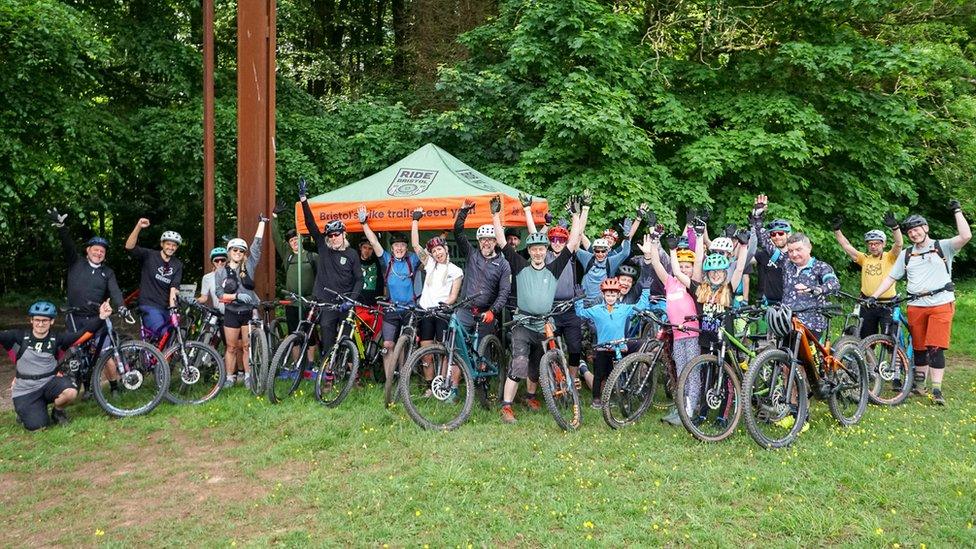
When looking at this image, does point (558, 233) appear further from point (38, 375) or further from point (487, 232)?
point (38, 375)

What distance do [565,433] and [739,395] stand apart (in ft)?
4.79

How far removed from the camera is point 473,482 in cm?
484

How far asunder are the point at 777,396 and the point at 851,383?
1039 millimetres

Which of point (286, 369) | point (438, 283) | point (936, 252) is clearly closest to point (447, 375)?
point (438, 283)

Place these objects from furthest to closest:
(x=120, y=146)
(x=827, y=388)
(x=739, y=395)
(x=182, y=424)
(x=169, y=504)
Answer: (x=120, y=146) → (x=182, y=424) → (x=827, y=388) → (x=739, y=395) → (x=169, y=504)

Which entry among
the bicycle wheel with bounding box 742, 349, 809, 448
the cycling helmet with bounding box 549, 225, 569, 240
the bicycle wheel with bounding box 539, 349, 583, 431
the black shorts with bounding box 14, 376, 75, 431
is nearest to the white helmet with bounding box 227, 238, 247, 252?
the black shorts with bounding box 14, 376, 75, 431

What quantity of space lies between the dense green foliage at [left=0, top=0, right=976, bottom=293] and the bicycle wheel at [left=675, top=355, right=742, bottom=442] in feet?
18.0

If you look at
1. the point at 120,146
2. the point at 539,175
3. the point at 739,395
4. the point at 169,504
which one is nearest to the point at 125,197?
the point at 120,146

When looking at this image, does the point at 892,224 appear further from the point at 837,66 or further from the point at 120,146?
the point at 120,146

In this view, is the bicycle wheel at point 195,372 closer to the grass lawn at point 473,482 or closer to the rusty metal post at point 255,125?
the grass lawn at point 473,482

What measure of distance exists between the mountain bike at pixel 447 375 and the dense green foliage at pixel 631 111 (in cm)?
487

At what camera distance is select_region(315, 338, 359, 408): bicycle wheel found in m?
6.92

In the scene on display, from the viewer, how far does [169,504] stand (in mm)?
4688

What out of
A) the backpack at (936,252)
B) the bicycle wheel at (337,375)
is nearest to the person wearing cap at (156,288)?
the bicycle wheel at (337,375)
